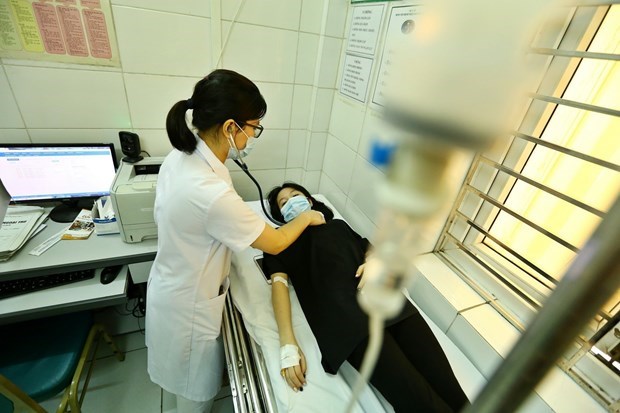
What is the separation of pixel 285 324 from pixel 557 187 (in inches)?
46.3

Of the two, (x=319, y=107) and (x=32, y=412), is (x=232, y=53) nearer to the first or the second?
(x=319, y=107)

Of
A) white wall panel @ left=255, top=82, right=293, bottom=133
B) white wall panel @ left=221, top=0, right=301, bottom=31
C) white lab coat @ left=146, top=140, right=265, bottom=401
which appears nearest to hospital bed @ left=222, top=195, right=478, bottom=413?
white lab coat @ left=146, top=140, right=265, bottom=401

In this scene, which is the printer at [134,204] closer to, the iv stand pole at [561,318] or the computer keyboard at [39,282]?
the computer keyboard at [39,282]

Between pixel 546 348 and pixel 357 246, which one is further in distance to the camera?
pixel 357 246

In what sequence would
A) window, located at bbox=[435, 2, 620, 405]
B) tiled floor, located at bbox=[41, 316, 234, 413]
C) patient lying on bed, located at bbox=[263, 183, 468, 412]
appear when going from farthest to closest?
tiled floor, located at bbox=[41, 316, 234, 413] → patient lying on bed, located at bbox=[263, 183, 468, 412] → window, located at bbox=[435, 2, 620, 405]

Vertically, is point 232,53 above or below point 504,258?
above

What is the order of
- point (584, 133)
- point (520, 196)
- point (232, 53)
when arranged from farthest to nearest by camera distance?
point (232, 53) < point (520, 196) < point (584, 133)

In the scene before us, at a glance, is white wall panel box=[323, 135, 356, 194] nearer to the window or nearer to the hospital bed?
the window

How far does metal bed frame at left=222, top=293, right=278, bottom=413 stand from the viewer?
3.34ft

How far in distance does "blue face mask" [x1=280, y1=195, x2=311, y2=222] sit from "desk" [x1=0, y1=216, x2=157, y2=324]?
2.31 ft

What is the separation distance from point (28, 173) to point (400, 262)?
1.89 m

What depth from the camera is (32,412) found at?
106cm

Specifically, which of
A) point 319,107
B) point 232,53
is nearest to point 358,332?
point 319,107

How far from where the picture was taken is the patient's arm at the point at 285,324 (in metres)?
1.01
